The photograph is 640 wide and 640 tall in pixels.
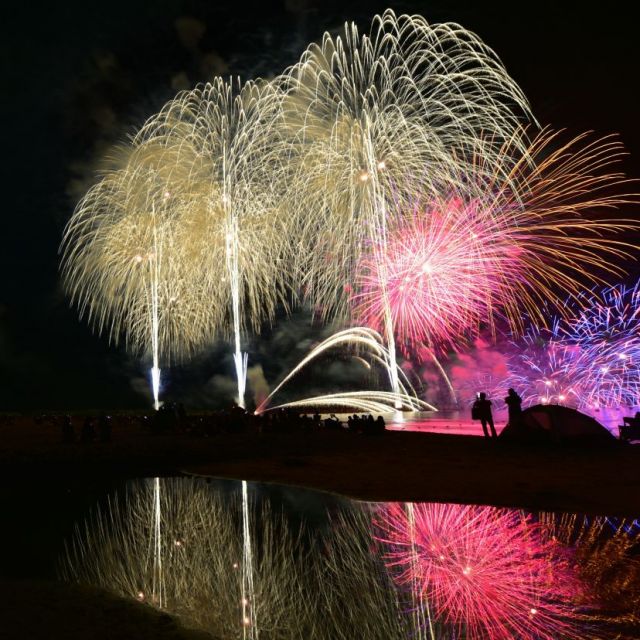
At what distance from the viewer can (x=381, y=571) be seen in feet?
23.7

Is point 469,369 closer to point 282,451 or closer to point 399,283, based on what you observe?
point 399,283

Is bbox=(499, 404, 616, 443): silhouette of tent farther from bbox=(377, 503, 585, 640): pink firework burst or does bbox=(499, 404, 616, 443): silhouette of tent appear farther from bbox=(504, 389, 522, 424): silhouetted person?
bbox=(377, 503, 585, 640): pink firework burst

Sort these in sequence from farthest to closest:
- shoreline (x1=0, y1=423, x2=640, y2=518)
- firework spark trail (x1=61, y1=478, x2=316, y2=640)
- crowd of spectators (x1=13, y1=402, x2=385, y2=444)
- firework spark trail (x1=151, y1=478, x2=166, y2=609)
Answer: crowd of spectators (x1=13, y1=402, x2=385, y2=444) < shoreline (x1=0, y1=423, x2=640, y2=518) < firework spark trail (x1=151, y1=478, x2=166, y2=609) < firework spark trail (x1=61, y1=478, x2=316, y2=640)

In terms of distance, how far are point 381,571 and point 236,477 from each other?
26.8 ft

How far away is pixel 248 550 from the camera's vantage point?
8.35 metres

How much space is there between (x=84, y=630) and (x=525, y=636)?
4249mm

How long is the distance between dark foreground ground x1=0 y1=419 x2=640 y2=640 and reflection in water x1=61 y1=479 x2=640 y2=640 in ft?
1.74

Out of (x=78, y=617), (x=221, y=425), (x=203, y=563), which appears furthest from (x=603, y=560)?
Answer: (x=221, y=425)

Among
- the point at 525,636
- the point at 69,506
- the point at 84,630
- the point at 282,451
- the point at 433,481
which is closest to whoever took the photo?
the point at 525,636

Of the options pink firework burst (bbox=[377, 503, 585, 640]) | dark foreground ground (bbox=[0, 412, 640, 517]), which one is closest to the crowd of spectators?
dark foreground ground (bbox=[0, 412, 640, 517])

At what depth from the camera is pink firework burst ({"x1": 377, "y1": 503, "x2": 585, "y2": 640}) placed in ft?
18.2

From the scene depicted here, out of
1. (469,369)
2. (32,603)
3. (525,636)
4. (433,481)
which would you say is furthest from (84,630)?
(469,369)

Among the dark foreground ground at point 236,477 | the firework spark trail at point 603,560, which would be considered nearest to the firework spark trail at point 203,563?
the dark foreground ground at point 236,477

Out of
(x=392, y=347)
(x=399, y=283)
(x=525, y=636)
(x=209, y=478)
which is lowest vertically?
(x=525, y=636)
